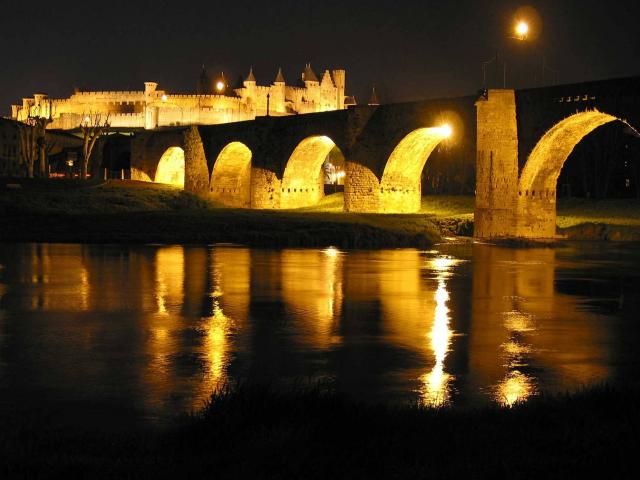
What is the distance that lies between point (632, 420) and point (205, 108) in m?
91.3

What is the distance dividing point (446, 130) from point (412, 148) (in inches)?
134

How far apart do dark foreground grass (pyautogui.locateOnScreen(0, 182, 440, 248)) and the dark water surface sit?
6.61m

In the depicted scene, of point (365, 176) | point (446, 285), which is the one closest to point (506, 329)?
point (446, 285)

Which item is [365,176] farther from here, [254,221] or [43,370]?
[43,370]

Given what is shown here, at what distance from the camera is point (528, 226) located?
32.2m

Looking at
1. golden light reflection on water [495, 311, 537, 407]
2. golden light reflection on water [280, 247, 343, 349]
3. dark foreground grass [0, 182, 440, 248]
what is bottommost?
golden light reflection on water [495, 311, 537, 407]

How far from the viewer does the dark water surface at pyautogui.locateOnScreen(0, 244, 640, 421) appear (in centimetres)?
872

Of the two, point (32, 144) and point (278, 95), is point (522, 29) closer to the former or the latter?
point (32, 144)

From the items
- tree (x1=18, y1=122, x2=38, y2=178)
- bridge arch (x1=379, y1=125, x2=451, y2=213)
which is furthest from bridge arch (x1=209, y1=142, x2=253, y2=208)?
bridge arch (x1=379, y1=125, x2=451, y2=213)

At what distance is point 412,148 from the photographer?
4062cm

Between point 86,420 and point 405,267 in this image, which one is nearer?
point 86,420

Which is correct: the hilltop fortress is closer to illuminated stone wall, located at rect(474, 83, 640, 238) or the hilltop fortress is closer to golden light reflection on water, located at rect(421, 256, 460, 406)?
illuminated stone wall, located at rect(474, 83, 640, 238)

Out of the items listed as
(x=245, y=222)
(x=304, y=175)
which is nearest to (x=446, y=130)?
(x=245, y=222)

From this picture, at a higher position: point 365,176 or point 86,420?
point 365,176
